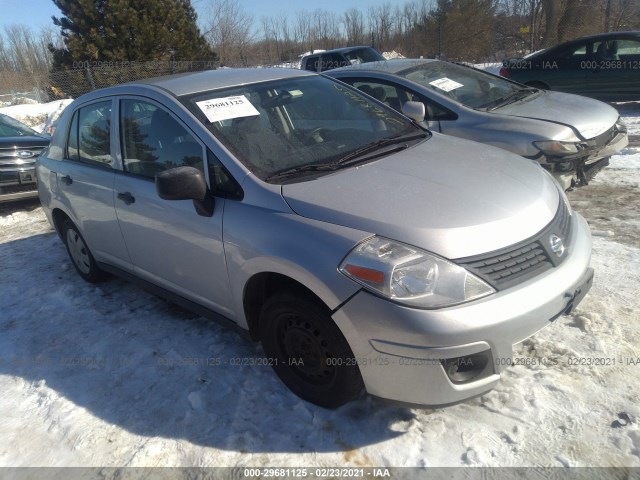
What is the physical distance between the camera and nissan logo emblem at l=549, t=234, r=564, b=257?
2.46m

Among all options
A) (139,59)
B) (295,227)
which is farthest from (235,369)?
(139,59)

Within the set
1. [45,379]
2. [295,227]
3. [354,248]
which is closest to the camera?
[354,248]

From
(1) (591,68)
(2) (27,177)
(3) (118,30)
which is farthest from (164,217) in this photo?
(3) (118,30)

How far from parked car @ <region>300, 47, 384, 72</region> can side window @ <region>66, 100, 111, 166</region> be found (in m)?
9.81

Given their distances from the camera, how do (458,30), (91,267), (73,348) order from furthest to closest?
(458,30) → (91,267) → (73,348)

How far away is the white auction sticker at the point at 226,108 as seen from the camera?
2994 millimetres

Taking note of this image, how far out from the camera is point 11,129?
8.51 metres

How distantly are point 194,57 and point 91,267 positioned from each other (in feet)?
65.8

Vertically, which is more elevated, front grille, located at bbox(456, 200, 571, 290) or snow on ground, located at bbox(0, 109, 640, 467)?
front grille, located at bbox(456, 200, 571, 290)

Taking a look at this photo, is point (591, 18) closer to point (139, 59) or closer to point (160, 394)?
point (139, 59)

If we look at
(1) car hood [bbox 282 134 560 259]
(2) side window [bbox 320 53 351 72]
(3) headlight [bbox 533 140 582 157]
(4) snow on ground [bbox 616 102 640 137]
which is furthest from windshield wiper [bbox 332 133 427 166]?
(2) side window [bbox 320 53 351 72]

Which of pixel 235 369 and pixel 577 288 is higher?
pixel 577 288

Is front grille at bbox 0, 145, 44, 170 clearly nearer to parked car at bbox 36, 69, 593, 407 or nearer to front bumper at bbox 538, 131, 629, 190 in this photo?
parked car at bbox 36, 69, 593, 407

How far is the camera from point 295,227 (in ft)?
7.97
